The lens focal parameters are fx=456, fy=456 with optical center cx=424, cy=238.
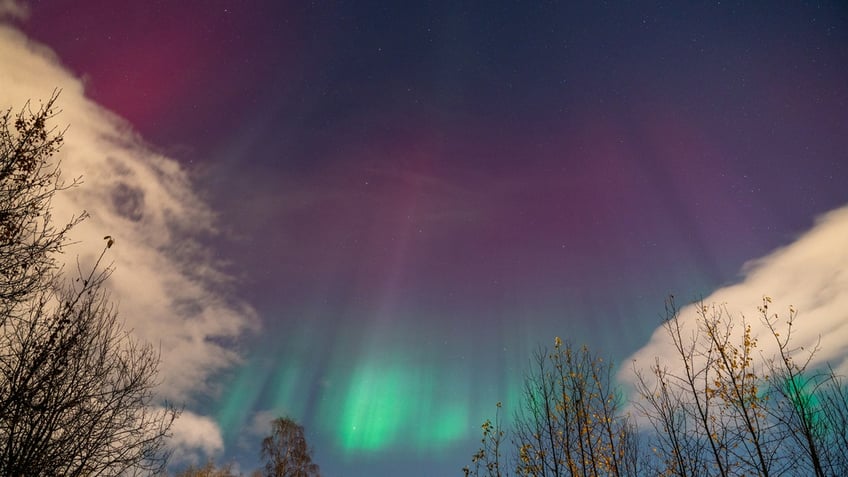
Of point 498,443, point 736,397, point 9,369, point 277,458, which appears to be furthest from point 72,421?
point 277,458

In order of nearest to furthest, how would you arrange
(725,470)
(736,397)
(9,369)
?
(9,369)
(725,470)
(736,397)

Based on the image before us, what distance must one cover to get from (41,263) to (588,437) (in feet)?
48.2

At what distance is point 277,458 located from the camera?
34969mm

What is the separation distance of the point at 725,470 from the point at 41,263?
1722cm

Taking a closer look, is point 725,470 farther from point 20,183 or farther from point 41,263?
point 20,183

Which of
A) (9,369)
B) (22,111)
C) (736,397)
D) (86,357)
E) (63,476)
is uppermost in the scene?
(22,111)

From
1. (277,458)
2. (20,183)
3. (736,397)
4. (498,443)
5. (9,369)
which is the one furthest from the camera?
(277,458)

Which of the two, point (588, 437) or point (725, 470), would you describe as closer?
point (725, 470)

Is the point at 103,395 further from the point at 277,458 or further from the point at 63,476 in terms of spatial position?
the point at 277,458

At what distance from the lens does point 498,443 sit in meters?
15.1

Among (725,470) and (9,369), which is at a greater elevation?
(725,470)

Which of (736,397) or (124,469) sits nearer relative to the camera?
(124,469)

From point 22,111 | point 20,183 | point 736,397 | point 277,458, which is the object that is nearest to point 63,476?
point 20,183

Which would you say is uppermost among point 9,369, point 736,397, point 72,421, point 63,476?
point 736,397
